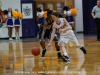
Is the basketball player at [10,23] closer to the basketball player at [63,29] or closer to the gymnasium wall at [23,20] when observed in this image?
the gymnasium wall at [23,20]

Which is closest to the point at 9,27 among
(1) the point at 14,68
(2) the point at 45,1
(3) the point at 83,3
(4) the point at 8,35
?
(4) the point at 8,35

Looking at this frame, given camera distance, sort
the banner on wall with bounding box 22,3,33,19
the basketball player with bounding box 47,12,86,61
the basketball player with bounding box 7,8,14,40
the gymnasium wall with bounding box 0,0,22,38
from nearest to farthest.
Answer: the basketball player with bounding box 47,12,86,61
the basketball player with bounding box 7,8,14,40
the gymnasium wall with bounding box 0,0,22,38
the banner on wall with bounding box 22,3,33,19

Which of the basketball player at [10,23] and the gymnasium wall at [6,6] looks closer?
the basketball player at [10,23]

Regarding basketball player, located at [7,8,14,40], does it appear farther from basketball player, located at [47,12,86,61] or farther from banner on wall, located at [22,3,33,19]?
basketball player, located at [47,12,86,61]

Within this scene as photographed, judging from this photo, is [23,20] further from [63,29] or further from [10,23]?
[63,29]

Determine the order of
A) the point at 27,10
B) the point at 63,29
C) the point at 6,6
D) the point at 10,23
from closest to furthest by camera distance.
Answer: the point at 63,29, the point at 10,23, the point at 6,6, the point at 27,10

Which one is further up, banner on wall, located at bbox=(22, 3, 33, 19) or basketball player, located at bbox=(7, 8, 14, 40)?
banner on wall, located at bbox=(22, 3, 33, 19)

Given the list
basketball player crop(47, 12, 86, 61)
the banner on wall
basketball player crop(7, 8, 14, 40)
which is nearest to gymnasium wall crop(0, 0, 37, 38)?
the banner on wall

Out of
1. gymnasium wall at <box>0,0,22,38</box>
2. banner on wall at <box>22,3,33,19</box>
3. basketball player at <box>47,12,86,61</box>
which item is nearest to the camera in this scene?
basketball player at <box>47,12,86,61</box>

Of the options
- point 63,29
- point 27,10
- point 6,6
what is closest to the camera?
point 63,29

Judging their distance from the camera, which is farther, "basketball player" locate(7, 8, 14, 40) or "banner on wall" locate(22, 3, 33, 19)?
"banner on wall" locate(22, 3, 33, 19)

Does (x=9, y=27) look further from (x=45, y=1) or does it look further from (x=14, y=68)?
(x=14, y=68)

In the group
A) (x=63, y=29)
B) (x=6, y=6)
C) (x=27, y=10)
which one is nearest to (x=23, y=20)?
(x=27, y=10)

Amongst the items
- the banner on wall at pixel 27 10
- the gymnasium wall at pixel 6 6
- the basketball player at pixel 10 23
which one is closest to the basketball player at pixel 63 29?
the basketball player at pixel 10 23
